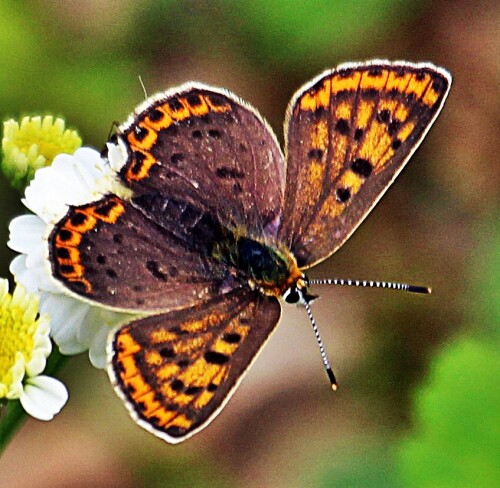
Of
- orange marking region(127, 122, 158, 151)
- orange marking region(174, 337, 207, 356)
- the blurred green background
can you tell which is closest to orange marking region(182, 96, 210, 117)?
orange marking region(127, 122, 158, 151)

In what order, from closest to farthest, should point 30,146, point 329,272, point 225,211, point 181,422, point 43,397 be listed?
point 181,422 < point 43,397 < point 225,211 < point 30,146 < point 329,272

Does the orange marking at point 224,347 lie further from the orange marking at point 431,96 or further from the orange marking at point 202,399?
the orange marking at point 431,96

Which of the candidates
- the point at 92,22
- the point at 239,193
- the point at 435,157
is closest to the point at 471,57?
the point at 435,157

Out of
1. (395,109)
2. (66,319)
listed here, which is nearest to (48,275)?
(66,319)

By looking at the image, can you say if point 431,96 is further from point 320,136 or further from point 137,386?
point 137,386

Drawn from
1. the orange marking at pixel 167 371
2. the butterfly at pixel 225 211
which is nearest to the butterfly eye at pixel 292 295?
the butterfly at pixel 225 211

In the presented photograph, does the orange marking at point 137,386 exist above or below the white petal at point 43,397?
above

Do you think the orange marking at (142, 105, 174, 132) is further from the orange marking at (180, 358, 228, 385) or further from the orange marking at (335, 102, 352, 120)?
the orange marking at (180, 358, 228, 385)

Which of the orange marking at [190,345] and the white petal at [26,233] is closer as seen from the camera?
the orange marking at [190,345]

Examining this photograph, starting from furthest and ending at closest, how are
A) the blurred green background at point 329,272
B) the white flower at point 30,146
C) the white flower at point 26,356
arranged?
1. the blurred green background at point 329,272
2. the white flower at point 30,146
3. the white flower at point 26,356
